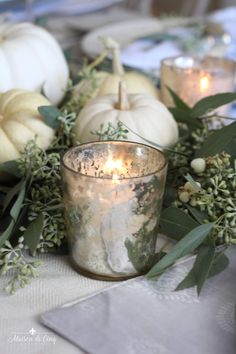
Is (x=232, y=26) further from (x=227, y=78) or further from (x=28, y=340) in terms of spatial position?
(x=28, y=340)

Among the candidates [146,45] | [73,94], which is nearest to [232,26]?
[146,45]

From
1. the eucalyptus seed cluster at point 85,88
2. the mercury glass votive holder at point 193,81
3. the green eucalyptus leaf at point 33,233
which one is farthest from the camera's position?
the mercury glass votive holder at point 193,81

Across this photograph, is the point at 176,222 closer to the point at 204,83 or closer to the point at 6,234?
the point at 6,234

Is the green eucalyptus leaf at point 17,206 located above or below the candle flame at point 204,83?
below

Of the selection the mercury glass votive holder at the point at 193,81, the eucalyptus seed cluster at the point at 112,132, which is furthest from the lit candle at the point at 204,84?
the eucalyptus seed cluster at the point at 112,132

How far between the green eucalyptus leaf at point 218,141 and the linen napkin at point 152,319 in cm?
17

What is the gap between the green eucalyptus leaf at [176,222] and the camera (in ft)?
2.23

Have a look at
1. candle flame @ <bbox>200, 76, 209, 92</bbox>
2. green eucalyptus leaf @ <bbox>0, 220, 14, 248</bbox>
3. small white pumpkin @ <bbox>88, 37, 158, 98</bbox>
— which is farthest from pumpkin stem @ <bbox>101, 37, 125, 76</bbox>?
green eucalyptus leaf @ <bbox>0, 220, 14, 248</bbox>

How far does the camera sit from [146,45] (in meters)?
1.49

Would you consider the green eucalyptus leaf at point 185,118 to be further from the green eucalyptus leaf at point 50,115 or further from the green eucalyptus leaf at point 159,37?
the green eucalyptus leaf at point 159,37

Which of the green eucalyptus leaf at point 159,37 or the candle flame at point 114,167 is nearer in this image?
the candle flame at point 114,167

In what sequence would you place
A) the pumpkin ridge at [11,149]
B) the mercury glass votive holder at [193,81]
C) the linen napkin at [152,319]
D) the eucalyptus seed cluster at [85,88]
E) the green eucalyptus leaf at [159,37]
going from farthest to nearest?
the green eucalyptus leaf at [159,37] < the mercury glass votive holder at [193,81] < the eucalyptus seed cluster at [85,88] < the pumpkin ridge at [11,149] < the linen napkin at [152,319]

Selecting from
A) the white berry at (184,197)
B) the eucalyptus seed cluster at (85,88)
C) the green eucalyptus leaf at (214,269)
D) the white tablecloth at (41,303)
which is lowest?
the white tablecloth at (41,303)

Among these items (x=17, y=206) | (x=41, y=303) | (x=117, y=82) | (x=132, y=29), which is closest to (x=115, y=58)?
(x=117, y=82)
